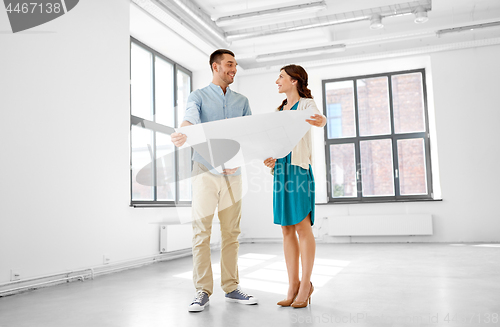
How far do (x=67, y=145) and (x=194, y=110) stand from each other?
1.77 metres

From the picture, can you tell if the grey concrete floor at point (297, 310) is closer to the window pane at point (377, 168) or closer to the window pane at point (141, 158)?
the window pane at point (141, 158)

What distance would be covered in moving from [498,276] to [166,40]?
450cm

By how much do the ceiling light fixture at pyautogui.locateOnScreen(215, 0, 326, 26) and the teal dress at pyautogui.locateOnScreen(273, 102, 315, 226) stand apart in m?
2.99

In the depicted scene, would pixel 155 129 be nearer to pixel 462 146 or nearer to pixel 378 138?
pixel 378 138

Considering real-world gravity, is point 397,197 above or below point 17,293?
above

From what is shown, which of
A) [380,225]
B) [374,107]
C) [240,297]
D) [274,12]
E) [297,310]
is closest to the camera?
[297,310]

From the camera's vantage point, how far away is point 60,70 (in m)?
3.56

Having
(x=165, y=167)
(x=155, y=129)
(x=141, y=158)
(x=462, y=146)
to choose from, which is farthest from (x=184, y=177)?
(x=462, y=146)

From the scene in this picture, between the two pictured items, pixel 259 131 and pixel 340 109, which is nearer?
pixel 259 131

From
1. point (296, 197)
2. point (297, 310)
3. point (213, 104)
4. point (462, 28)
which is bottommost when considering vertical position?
point (297, 310)

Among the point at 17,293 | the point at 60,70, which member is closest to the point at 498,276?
the point at 17,293

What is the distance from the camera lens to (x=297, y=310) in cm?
223

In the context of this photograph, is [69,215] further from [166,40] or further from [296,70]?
[166,40]

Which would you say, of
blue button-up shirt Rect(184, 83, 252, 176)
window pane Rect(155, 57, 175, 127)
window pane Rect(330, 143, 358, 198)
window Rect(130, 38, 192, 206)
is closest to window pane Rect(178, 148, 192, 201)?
window Rect(130, 38, 192, 206)
